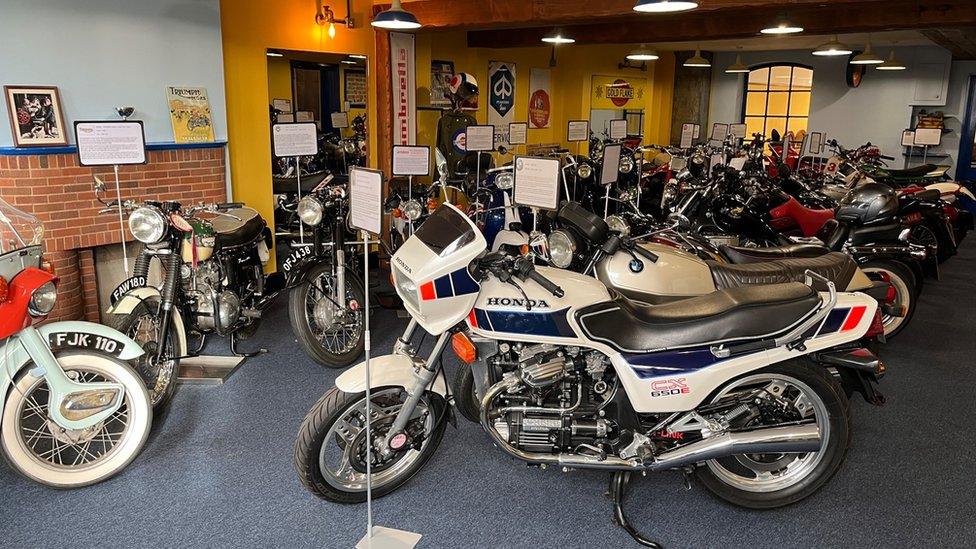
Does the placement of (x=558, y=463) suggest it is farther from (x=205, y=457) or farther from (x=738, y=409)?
(x=205, y=457)

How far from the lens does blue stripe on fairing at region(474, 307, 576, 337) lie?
2.43 meters

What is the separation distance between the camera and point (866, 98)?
13.2 meters

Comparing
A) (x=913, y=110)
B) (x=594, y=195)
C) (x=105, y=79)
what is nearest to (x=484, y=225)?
(x=594, y=195)

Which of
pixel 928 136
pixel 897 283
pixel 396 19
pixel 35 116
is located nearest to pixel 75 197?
pixel 35 116

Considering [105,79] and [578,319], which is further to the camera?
[105,79]

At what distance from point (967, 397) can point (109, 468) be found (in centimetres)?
432

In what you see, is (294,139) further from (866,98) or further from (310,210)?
(866,98)

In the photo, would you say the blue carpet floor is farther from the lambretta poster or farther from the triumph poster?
the triumph poster

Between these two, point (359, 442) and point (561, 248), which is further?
point (561, 248)

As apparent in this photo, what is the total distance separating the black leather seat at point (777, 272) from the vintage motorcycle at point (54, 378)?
2.79 metres

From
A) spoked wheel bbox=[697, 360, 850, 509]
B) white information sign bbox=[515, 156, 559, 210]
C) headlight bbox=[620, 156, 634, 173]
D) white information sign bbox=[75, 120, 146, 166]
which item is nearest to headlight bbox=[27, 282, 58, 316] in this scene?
white information sign bbox=[75, 120, 146, 166]

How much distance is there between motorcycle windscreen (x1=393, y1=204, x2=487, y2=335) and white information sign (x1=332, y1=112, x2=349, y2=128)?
5.50 m

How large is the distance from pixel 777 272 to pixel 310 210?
8.55 feet

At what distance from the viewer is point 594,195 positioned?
7.58 meters
